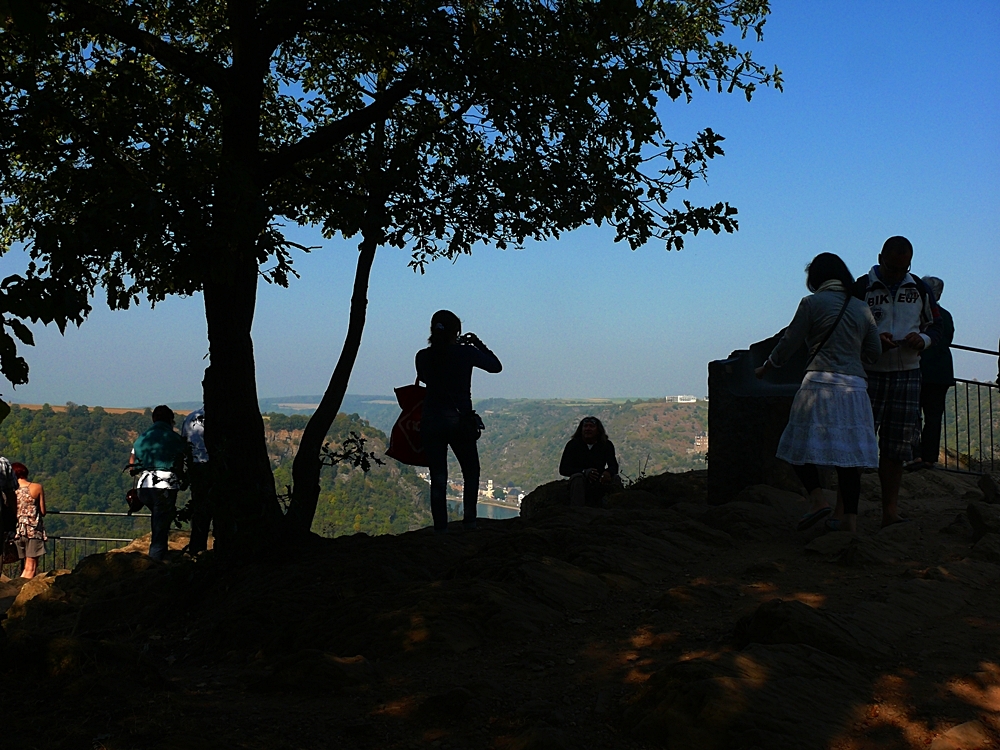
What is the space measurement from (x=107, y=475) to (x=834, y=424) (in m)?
90.8

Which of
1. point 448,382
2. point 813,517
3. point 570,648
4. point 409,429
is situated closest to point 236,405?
point 409,429

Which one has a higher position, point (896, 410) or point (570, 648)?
point (896, 410)

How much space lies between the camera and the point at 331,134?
7.53 m

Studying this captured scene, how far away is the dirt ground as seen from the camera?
11.0ft

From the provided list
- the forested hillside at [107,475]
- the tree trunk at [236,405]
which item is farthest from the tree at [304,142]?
the forested hillside at [107,475]

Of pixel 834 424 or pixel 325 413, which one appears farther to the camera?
pixel 325 413

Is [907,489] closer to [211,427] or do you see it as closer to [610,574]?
[610,574]

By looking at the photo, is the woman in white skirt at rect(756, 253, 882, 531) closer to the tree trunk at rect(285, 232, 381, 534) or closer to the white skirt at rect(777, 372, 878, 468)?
the white skirt at rect(777, 372, 878, 468)

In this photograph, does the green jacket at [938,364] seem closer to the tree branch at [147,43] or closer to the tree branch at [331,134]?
the tree branch at [331,134]

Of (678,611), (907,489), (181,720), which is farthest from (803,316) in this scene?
(181,720)

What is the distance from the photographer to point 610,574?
5.52 meters

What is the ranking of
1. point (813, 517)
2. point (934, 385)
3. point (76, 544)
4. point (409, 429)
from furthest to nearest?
1. point (76, 544)
2. point (934, 385)
3. point (409, 429)
4. point (813, 517)

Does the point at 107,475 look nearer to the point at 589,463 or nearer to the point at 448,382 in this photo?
the point at 589,463

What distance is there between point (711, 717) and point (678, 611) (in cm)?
156
